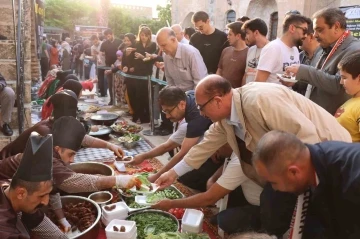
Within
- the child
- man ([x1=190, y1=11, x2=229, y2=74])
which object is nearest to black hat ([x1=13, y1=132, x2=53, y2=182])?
the child

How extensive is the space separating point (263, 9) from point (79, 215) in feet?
52.9

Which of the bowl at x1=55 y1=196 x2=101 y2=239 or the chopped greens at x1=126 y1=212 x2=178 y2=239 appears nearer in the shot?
the bowl at x1=55 y1=196 x2=101 y2=239

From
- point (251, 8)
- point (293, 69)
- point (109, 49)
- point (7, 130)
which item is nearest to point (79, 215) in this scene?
point (293, 69)

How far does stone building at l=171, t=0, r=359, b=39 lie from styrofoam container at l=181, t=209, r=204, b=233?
10.9 metres

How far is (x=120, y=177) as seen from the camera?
322cm

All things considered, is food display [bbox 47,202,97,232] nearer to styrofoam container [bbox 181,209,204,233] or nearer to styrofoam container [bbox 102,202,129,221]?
styrofoam container [bbox 102,202,129,221]

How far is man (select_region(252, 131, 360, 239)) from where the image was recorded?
1.67 meters

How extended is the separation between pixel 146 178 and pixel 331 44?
234 centimetres

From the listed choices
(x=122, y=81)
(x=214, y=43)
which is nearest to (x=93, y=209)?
(x=214, y=43)

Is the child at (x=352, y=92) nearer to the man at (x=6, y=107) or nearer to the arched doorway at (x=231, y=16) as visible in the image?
the man at (x=6, y=107)

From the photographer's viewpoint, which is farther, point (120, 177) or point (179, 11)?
point (179, 11)

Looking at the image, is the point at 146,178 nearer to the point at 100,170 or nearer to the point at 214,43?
the point at 100,170

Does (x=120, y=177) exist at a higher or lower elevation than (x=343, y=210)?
lower

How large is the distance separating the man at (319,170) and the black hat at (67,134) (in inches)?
66.9
